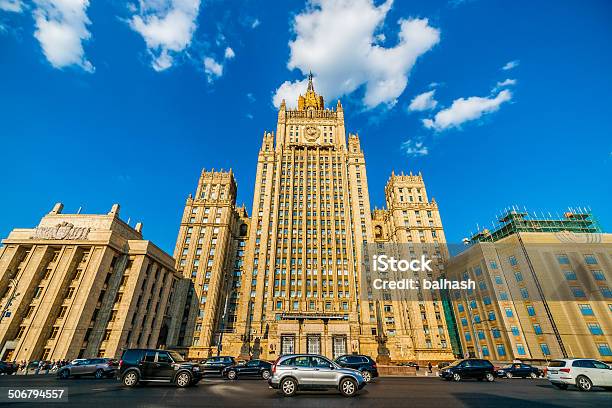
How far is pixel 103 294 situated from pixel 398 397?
170ft

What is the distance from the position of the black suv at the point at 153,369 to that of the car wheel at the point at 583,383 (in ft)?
69.8

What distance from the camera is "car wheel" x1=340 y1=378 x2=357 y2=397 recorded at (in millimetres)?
12258

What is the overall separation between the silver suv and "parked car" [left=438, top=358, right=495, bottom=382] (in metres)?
13.6

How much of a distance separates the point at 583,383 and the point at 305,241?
54.5m

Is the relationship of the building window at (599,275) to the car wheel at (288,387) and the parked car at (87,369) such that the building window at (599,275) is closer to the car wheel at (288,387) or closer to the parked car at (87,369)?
the car wheel at (288,387)

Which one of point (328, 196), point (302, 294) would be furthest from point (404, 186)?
point (302, 294)

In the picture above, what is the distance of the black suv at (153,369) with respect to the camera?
48.2 feet

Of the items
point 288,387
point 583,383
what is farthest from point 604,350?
point 288,387

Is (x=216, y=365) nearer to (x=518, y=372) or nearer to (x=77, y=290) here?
(x=518, y=372)

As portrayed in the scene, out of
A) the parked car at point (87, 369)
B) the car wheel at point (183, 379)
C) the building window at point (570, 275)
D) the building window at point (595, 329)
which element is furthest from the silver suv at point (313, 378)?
the building window at point (570, 275)

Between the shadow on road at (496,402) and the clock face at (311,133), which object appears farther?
the clock face at (311,133)

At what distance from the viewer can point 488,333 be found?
56031 millimetres

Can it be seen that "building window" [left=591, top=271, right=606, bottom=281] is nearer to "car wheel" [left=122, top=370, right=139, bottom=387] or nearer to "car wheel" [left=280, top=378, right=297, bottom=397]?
"car wheel" [left=280, top=378, right=297, bottom=397]

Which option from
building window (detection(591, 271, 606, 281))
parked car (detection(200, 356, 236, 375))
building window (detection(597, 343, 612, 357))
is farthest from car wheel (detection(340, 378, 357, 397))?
building window (detection(591, 271, 606, 281))
